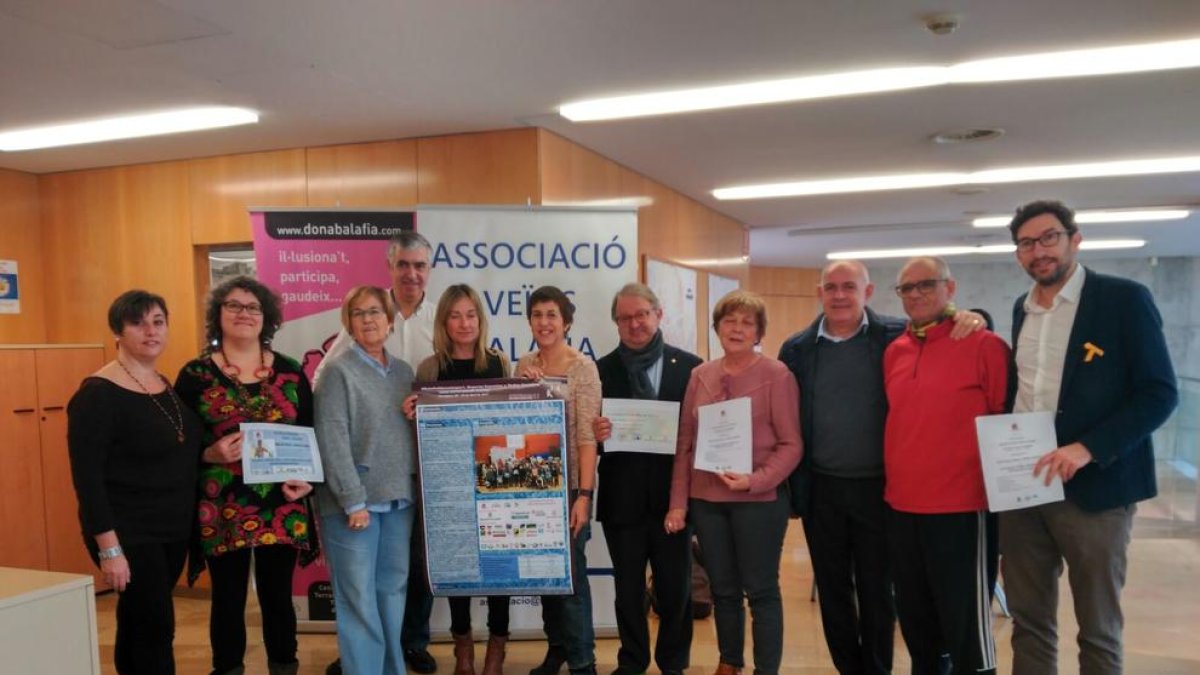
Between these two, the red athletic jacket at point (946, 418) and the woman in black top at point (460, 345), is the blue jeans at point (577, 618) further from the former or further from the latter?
the red athletic jacket at point (946, 418)

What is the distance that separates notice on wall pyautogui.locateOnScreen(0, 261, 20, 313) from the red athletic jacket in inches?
222

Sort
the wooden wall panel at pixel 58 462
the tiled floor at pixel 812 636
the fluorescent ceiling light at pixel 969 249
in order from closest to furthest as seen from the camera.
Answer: the tiled floor at pixel 812 636
the wooden wall panel at pixel 58 462
the fluorescent ceiling light at pixel 969 249

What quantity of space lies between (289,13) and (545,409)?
66.9 inches

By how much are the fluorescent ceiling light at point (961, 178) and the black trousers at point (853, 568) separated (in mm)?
3774

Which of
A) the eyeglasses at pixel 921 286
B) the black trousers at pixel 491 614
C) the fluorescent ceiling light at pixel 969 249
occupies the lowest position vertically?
the black trousers at pixel 491 614

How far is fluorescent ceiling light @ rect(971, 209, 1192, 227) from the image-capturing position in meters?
7.34

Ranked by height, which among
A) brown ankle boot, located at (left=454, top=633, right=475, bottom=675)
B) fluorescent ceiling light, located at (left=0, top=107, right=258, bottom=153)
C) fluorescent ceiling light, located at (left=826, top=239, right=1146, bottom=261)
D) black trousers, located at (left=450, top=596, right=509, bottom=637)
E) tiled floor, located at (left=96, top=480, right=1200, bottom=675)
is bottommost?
tiled floor, located at (left=96, top=480, right=1200, bottom=675)

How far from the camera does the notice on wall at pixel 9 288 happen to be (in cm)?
507

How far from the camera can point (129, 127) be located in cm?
419

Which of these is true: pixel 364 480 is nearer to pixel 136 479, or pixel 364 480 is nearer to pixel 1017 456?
pixel 136 479

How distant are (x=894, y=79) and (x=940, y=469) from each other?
1.92 meters

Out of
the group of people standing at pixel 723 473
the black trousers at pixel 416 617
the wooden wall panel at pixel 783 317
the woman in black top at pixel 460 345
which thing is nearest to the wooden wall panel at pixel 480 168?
the woman in black top at pixel 460 345

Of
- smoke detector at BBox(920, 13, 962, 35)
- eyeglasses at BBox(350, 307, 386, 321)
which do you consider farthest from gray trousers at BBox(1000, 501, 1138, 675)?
eyeglasses at BBox(350, 307, 386, 321)

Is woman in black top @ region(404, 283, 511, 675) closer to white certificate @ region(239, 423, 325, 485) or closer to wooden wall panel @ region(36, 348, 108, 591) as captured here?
white certificate @ region(239, 423, 325, 485)
